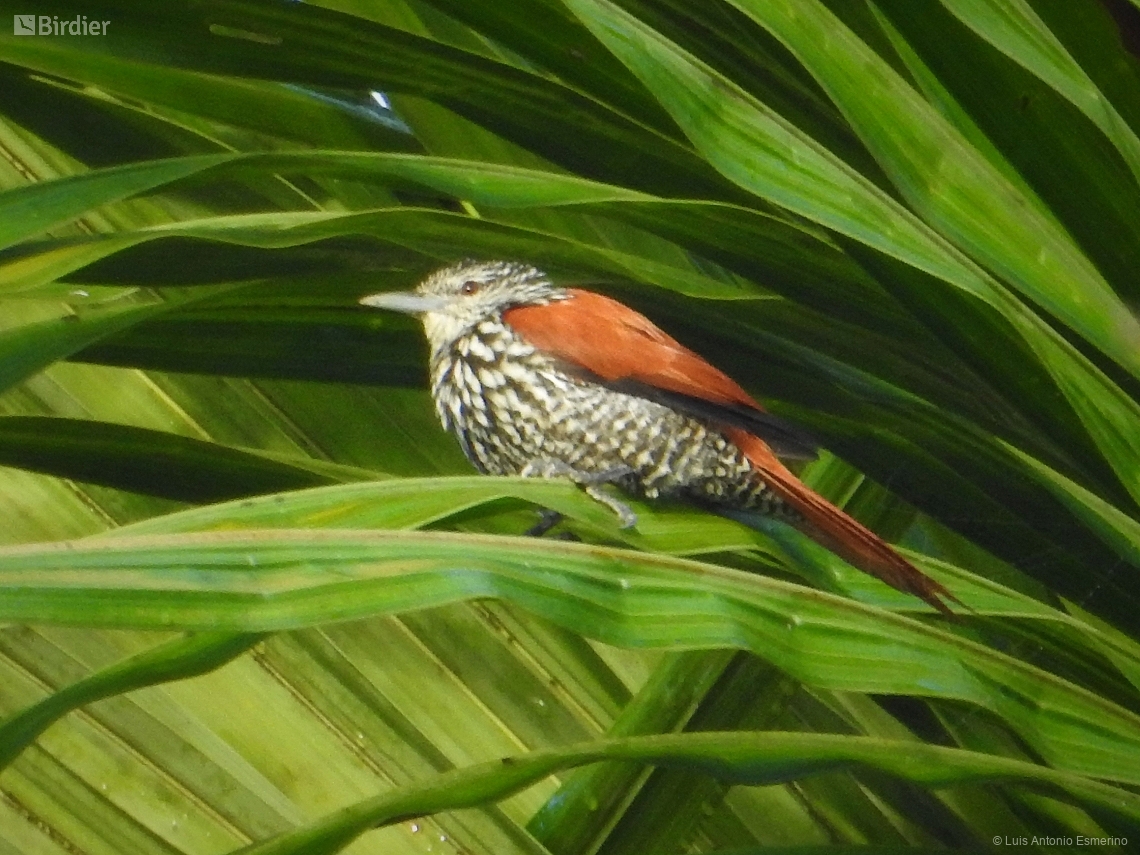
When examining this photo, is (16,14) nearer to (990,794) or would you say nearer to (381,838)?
(381,838)

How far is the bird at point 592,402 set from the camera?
3.04 feet

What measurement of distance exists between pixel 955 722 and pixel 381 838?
1.30 feet

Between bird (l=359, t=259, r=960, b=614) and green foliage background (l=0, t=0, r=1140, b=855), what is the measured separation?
2 cm

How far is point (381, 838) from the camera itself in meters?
0.88

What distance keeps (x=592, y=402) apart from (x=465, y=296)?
12cm

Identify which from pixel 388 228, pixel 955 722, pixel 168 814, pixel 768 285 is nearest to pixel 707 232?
pixel 768 285

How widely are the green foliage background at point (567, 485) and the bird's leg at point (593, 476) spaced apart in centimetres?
2

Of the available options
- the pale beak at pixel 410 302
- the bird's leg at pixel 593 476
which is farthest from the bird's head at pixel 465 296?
the bird's leg at pixel 593 476

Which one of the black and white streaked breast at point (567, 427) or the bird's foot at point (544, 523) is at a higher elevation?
the black and white streaked breast at point (567, 427)

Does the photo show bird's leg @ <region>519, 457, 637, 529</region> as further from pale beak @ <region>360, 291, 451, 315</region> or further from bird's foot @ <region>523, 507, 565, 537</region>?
pale beak @ <region>360, 291, 451, 315</region>

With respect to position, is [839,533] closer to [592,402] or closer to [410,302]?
[592,402]

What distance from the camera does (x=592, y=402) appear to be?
3.19ft

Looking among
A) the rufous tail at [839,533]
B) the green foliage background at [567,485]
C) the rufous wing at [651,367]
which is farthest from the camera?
the rufous wing at [651,367]

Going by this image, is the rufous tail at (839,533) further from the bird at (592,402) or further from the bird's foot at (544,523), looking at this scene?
the bird's foot at (544,523)
